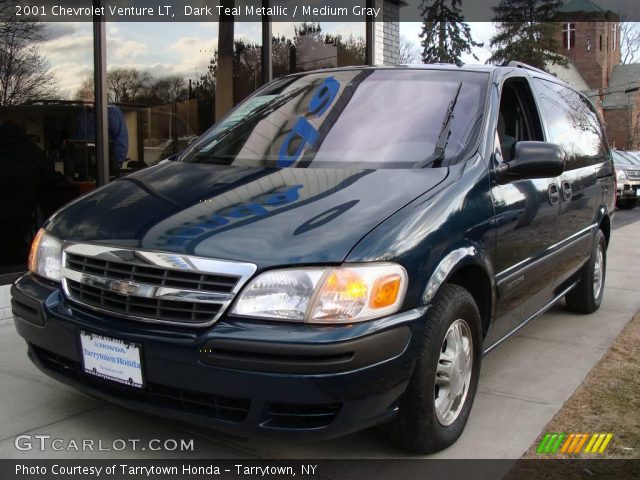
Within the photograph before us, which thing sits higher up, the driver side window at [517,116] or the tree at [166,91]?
the tree at [166,91]

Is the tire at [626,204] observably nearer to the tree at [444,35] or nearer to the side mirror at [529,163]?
the side mirror at [529,163]

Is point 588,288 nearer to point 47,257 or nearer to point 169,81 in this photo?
point 47,257

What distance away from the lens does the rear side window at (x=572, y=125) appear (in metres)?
4.52

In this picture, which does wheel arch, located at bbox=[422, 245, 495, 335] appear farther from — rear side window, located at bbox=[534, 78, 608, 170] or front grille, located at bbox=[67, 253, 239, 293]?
rear side window, located at bbox=[534, 78, 608, 170]

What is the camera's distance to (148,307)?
254cm

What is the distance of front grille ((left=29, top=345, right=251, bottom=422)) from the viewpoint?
2.45 metres

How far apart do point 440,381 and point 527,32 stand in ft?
172

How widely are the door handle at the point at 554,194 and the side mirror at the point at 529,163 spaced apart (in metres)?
0.58

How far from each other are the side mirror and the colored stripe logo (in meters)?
1.30

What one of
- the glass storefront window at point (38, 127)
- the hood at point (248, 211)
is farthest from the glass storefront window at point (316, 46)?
the hood at point (248, 211)

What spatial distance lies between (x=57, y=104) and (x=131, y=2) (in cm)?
161

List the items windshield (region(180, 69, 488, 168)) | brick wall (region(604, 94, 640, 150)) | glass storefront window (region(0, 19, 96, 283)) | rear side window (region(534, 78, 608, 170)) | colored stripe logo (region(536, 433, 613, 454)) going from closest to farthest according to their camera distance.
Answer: colored stripe logo (region(536, 433, 613, 454)), windshield (region(180, 69, 488, 168)), rear side window (region(534, 78, 608, 170)), glass storefront window (region(0, 19, 96, 283)), brick wall (region(604, 94, 640, 150))

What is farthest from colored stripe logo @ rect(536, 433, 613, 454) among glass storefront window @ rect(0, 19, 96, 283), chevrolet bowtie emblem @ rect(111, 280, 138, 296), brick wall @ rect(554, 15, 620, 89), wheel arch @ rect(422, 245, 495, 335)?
brick wall @ rect(554, 15, 620, 89)

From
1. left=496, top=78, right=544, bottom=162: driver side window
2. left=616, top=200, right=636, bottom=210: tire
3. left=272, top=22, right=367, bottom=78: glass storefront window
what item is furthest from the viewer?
left=616, top=200, right=636, bottom=210: tire
